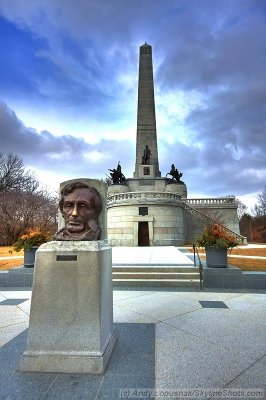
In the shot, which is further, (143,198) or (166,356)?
(143,198)

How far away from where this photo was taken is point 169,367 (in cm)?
313

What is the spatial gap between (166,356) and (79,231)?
7.32ft

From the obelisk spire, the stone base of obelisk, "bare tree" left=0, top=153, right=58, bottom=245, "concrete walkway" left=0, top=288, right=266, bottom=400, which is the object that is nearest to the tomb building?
the obelisk spire

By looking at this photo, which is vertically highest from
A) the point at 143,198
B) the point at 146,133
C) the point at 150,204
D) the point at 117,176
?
the point at 146,133

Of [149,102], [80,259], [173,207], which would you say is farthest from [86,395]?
[149,102]

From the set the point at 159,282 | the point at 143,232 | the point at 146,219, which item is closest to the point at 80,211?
the point at 159,282

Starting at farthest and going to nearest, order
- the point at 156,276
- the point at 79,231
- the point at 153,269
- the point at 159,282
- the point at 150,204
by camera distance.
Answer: the point at 150,204 < the point at 153,269 < the point at 156,276 < the point at 159,282 < the point at 79,231

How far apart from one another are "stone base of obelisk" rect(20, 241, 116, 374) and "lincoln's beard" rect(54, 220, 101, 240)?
0.23 m

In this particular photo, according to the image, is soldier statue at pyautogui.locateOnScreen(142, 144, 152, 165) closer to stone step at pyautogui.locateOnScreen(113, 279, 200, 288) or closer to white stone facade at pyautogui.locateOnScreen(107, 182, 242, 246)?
white stone facade at pyautogui.locateOnScreen(107, 182, 242, 246)

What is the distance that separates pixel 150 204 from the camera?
25.8 m

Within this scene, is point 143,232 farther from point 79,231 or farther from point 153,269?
point 79,231

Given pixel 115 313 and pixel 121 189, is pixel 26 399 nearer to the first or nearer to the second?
pixel 115 313

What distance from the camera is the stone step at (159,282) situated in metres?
7.97

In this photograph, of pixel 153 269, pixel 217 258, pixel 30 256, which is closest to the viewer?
pixel 217 258
